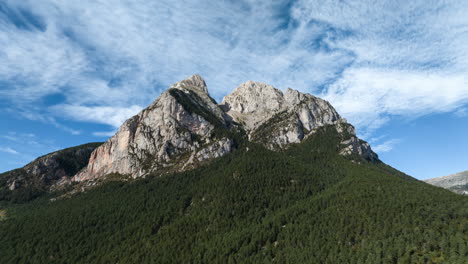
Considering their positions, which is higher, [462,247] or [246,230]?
[246,230]

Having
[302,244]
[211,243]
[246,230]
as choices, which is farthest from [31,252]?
[302,244]

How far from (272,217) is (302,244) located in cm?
3607

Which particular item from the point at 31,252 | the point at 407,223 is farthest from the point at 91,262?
the point at 407,223

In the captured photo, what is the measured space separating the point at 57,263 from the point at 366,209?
20119cm

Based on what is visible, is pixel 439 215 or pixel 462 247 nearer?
pixel 462 247

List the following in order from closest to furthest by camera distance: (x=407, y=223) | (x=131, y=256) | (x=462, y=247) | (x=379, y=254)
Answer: (x=462, y=247) < (x=379, y=254) < (x=407, y=223) < (x=131, y=256)

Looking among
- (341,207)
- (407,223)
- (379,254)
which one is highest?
(341,207)

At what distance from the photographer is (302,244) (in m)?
164

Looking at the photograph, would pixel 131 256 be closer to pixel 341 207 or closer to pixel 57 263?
pixel 57 263

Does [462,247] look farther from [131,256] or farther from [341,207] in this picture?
[131,256]

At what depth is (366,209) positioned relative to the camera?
177m

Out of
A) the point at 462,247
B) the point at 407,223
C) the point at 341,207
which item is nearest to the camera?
the point at 462,247

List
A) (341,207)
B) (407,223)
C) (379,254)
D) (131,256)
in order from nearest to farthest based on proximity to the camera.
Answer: (379,254)
(407,223)
(131,256)
(341,207)

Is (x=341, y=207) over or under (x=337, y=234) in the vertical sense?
over
